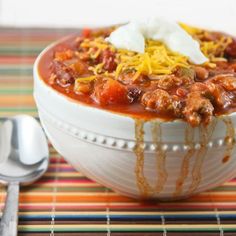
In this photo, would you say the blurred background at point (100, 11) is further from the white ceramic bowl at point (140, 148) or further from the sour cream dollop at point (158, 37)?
the white ceramic bowl at point (140, 148)

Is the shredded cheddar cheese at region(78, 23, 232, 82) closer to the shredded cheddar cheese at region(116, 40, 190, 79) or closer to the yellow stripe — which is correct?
the shredded cheddar cheese at region(116, 40, 190, 79)

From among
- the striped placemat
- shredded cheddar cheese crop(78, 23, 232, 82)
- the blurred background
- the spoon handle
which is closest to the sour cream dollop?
shredded cheddar cheese crop(78, 23, 232, 82)

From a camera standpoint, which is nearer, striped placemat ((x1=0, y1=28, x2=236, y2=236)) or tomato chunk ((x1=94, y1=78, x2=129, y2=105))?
tomato chunk ((x1=94, y1=78, x2=129, y2=105))

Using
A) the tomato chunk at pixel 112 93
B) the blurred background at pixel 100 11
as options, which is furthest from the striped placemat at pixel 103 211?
the blurred background at pixel 100 11

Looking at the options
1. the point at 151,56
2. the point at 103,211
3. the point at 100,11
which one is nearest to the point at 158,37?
the point at 151,56

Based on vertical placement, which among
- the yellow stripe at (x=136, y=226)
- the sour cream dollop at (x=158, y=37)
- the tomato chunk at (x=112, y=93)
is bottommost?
the yellow stripe at (x=136, y=226)

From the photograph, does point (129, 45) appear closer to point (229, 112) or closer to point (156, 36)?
point (156, 36)
